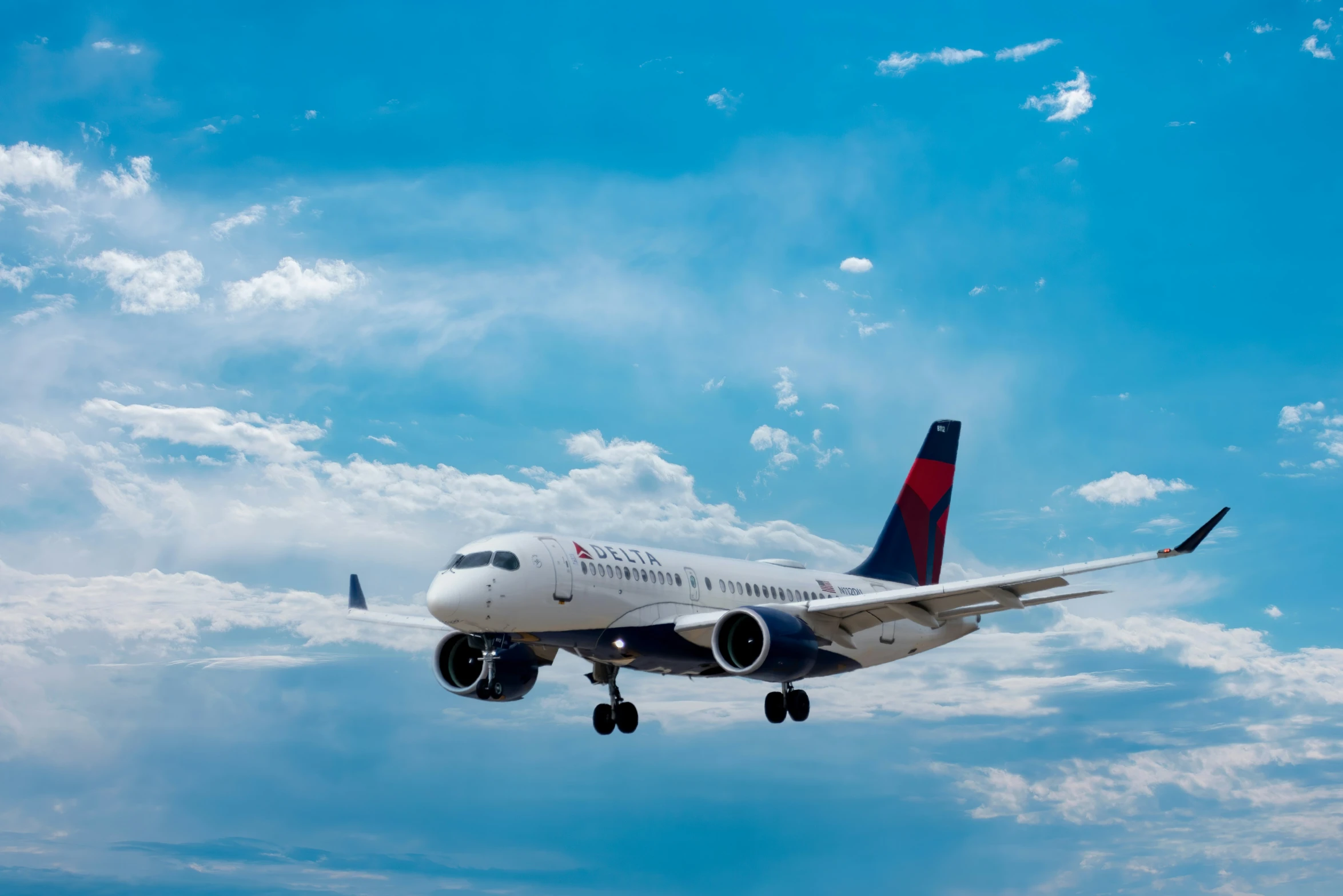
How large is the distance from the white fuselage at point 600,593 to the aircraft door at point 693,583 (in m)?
0.02

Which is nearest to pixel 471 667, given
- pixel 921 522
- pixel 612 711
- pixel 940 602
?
pixel 612 711

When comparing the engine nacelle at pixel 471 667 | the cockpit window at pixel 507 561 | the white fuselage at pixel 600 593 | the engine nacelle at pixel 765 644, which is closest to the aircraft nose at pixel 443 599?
the white fuselage at pixel 600 593

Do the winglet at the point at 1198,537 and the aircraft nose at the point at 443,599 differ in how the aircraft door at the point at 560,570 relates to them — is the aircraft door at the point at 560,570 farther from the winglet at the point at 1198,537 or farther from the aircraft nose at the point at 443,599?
the winglet at the point at 1198,537

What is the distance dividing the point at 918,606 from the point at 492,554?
11.8 m

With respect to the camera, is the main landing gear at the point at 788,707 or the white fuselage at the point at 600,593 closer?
the white fuselage at the point at 600,593

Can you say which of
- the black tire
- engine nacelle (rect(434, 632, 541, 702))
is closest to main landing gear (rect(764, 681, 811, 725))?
the black tire

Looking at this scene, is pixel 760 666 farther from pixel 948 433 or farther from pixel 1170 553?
pixel 948 433

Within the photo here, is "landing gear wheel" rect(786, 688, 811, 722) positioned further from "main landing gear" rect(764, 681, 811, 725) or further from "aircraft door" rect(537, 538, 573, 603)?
"aircraft door" rect(537, 538, 573, 603)

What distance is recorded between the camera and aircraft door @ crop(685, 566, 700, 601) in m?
33.3

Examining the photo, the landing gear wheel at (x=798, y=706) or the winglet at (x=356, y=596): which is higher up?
the winglet at (x=356, y=596)

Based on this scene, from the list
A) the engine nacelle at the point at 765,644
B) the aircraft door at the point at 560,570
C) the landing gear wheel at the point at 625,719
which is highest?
the aircraft door at the point at 560,570

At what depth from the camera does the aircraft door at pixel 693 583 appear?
33.3m

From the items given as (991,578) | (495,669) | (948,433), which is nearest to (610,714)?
(495,669)

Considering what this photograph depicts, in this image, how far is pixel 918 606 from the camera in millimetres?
33062
